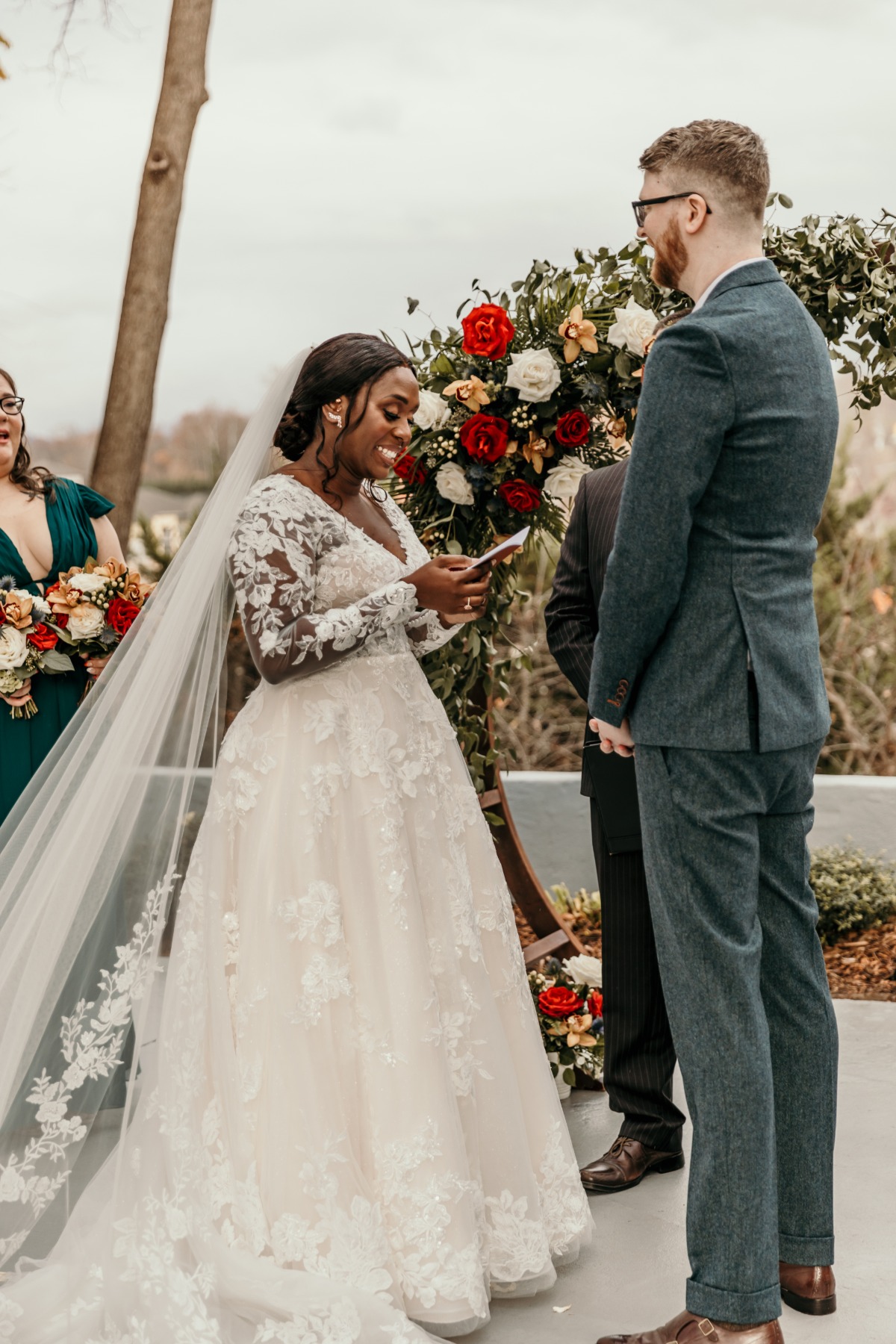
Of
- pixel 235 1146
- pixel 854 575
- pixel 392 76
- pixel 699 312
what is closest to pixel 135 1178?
pixel 235 1146

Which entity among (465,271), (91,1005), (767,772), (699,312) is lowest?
(91,1005)

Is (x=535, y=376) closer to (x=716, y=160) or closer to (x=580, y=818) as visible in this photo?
(x=716, y=160)

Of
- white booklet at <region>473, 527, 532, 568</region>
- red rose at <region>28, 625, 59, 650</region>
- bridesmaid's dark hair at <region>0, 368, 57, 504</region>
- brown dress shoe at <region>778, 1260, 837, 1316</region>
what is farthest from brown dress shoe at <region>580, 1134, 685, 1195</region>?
bridesmaid's dark hair at <region>0, 368, 57, 504</region>

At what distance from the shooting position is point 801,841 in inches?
88.1

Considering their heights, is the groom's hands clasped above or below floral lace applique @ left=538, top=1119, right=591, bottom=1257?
above

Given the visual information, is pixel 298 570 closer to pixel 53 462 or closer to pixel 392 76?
pixel 53 462

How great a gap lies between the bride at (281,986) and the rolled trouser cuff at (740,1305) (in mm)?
464

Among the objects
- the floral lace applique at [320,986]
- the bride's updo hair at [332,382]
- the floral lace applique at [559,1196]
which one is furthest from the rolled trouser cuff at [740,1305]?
the bride's updo hair at [332,382]

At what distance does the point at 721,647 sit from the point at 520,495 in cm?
149

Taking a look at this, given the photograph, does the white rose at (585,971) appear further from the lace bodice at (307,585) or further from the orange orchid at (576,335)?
the orange orchid at (576,335)

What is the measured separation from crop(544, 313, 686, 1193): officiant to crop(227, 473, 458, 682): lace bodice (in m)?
0.59

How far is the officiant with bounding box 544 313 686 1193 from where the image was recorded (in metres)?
2.99

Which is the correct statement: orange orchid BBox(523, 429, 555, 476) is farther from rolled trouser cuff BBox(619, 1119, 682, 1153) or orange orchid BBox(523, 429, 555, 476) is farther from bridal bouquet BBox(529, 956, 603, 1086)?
rolled trouser cuff BBox(619, 1119, 682, 1153)

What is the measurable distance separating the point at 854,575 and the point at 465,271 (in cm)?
539
